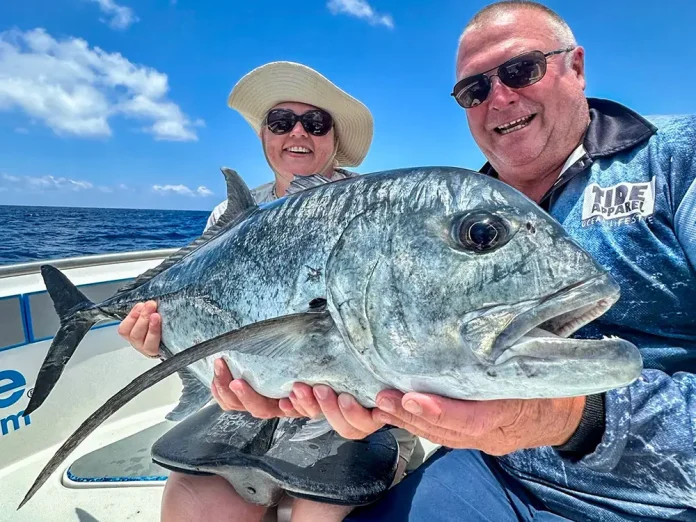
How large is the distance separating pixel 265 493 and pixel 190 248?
1161 mm

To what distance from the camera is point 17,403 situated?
319 centimetres

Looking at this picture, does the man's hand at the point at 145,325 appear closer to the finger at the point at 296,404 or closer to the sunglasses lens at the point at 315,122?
the finger at the point at 296,404

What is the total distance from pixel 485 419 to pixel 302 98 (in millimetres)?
2873

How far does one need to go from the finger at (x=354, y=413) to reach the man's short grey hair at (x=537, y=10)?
215cm

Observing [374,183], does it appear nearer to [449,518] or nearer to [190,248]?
[190,248]

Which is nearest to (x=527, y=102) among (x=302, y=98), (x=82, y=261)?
(x=302, y=98)

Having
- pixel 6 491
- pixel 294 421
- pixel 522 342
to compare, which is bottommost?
pixel 6 491

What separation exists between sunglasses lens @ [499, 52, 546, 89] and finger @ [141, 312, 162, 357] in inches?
82.7

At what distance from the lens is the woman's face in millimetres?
3436

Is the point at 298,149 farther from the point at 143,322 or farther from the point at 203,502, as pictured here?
the point at 203,502

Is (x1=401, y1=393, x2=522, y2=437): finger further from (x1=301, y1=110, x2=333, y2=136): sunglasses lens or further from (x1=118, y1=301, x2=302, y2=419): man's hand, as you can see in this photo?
(x1=301, y1=110, x2=333, y2=136): sunglasses lens

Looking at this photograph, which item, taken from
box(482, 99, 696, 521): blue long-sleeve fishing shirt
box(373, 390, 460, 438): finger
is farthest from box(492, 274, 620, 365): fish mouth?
box(482, 99, 696, 521): blue long-sleeve fishing shirt

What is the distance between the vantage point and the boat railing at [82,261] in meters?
3.76

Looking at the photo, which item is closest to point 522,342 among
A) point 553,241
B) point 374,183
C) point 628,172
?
point 553,241
